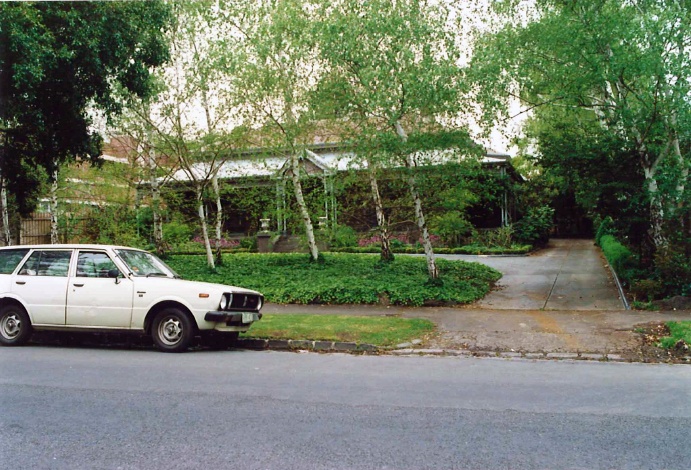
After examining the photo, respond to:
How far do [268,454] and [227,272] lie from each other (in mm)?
13724

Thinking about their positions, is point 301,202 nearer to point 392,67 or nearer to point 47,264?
point 392,67

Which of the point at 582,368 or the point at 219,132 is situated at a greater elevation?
the point at 219,132

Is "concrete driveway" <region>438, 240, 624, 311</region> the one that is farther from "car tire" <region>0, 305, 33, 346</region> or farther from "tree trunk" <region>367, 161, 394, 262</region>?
"car tire" <region>0, 305, 33, 346</region>

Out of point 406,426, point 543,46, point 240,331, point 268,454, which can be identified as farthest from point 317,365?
point 543,46

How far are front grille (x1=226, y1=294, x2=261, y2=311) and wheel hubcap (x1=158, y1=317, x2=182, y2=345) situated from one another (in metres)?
0.86

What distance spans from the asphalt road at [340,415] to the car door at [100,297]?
1112 mm

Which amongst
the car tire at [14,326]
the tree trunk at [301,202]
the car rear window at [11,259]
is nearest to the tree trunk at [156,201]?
the tree trunk at [301,202]

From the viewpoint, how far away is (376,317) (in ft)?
40.6

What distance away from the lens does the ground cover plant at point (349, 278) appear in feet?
47.3

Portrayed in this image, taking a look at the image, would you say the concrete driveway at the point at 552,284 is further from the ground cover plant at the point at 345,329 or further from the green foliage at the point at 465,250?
the ground cover plant at the point at 345,329

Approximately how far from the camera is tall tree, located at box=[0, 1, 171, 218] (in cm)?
1039

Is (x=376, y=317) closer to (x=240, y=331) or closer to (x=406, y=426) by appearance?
(x=240, y=331)

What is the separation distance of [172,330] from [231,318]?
98cm

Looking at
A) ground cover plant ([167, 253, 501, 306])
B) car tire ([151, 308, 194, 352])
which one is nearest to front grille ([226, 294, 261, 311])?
car tire ([151, 308, 194, 352])
